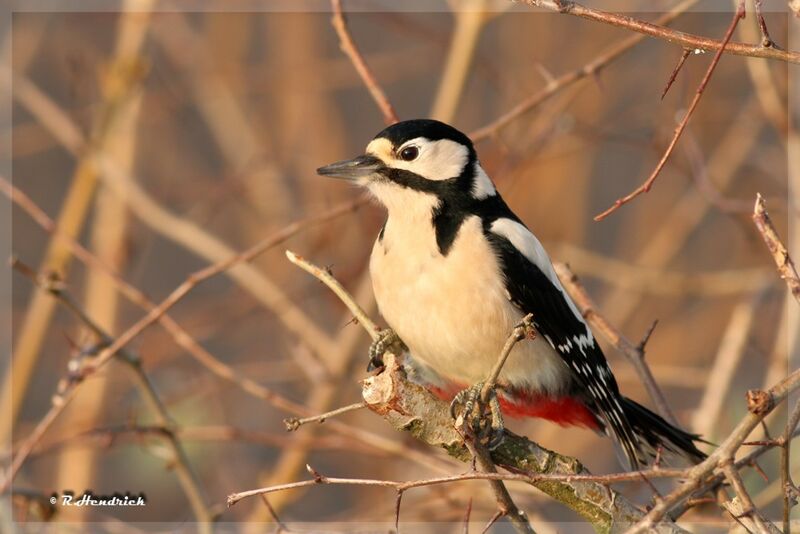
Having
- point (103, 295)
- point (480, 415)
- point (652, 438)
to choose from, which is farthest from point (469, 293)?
point (103, 295)

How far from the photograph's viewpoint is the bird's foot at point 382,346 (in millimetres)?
2775

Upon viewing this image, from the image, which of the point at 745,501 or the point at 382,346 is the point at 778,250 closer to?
the point at 745,501

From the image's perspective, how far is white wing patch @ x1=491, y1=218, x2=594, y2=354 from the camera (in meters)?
2.79

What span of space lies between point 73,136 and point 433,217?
6.45ft

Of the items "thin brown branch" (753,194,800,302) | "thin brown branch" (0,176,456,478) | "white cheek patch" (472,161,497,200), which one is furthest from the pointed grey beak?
"thin brown branch" (753,194,800,302)

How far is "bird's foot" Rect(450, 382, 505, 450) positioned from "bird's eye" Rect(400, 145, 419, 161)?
713 millimetres

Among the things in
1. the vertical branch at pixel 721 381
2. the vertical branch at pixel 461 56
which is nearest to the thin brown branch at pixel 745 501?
the vertical branch at pixel 721 381

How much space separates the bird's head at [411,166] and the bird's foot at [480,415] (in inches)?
25.4

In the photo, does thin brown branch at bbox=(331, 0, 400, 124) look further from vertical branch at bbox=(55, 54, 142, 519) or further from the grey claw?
vertical branch at bbox=(55, 54, 142, 519)

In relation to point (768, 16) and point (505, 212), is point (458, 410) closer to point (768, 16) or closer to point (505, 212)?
point (505, 212)

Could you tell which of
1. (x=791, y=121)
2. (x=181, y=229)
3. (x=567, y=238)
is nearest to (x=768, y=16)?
(x=791, y=121)

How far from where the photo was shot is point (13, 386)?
409 cm

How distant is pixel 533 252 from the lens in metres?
2.82

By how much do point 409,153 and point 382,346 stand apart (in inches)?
20.3
